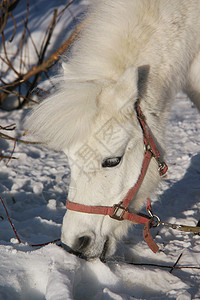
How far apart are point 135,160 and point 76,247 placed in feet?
2.05

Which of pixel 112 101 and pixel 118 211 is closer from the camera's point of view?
pixel 112 101

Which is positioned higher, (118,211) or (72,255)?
(118,211)

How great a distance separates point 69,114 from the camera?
6.00 ft

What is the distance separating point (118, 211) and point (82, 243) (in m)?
0.29

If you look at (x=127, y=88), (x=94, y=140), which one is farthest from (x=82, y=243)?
(x=127, y=88)

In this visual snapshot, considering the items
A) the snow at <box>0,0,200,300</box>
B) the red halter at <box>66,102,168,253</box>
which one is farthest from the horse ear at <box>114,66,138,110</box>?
the snow at <box>0,0,200,300</box>

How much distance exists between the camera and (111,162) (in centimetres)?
189

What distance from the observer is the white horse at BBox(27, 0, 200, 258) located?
184 centimetres

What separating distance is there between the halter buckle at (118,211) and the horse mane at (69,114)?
0.47 metres

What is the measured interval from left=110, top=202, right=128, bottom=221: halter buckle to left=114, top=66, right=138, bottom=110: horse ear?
0.58 metres

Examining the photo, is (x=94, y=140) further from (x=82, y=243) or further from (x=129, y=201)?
(x=82, y=243)

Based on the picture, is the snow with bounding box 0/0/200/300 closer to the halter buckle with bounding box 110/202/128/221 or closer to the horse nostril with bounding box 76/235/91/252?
the horse nostril with bounding box 76/235/91/252

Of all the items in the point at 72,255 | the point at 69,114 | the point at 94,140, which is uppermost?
the point at 69,114

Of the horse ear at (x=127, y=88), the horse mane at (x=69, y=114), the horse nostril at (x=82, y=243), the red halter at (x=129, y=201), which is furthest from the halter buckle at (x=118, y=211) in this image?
the horse ear at (x=127, y=88)
